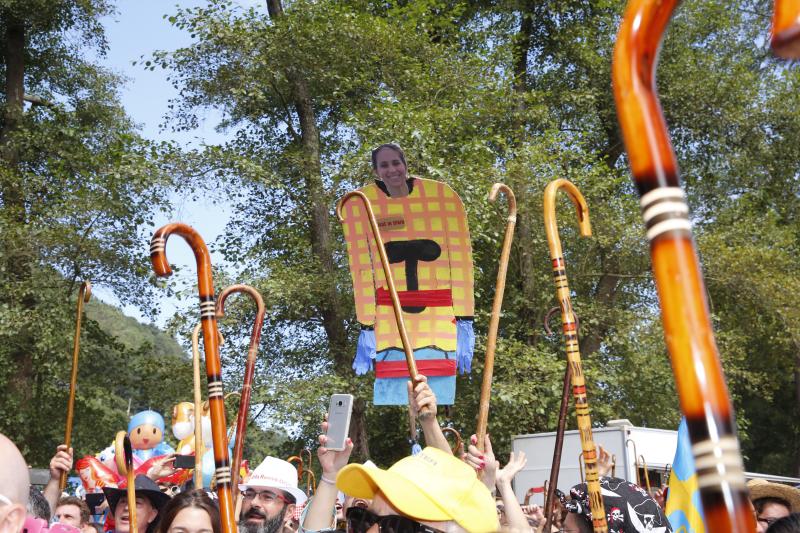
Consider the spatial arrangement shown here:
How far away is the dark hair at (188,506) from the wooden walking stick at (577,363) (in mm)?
1511

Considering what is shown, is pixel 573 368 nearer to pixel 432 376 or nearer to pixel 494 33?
pixel 432 376

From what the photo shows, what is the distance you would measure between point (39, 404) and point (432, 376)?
47.5ft

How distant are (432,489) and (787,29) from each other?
5.89 ft

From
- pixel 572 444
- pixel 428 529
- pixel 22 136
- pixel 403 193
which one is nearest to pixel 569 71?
pixel 572 444

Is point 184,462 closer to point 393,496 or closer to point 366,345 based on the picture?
point 366,345

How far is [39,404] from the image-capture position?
1777 centimetres

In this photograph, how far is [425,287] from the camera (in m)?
5.29

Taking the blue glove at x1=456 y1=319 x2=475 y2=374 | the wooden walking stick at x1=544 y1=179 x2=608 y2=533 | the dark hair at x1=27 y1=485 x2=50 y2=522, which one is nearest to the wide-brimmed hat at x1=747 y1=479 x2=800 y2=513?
the wooden walking stick at x1=544 y1=179 x2=608 y2=533

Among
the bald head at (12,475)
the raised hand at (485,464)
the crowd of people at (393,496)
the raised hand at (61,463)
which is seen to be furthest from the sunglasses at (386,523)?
the raised hand at (61,463)

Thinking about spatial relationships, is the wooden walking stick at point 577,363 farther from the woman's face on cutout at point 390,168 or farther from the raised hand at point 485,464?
the woman's face on cutout at point 390,168

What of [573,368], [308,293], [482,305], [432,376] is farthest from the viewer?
[482,305]

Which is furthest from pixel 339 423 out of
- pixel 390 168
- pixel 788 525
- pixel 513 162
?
pixel 513 162

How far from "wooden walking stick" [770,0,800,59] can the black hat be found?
427 centimetres

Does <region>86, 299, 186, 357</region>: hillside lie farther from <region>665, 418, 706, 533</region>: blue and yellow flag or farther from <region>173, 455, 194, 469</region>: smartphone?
<region>665, 418, 706, 533</region>: blue and yellow flag
